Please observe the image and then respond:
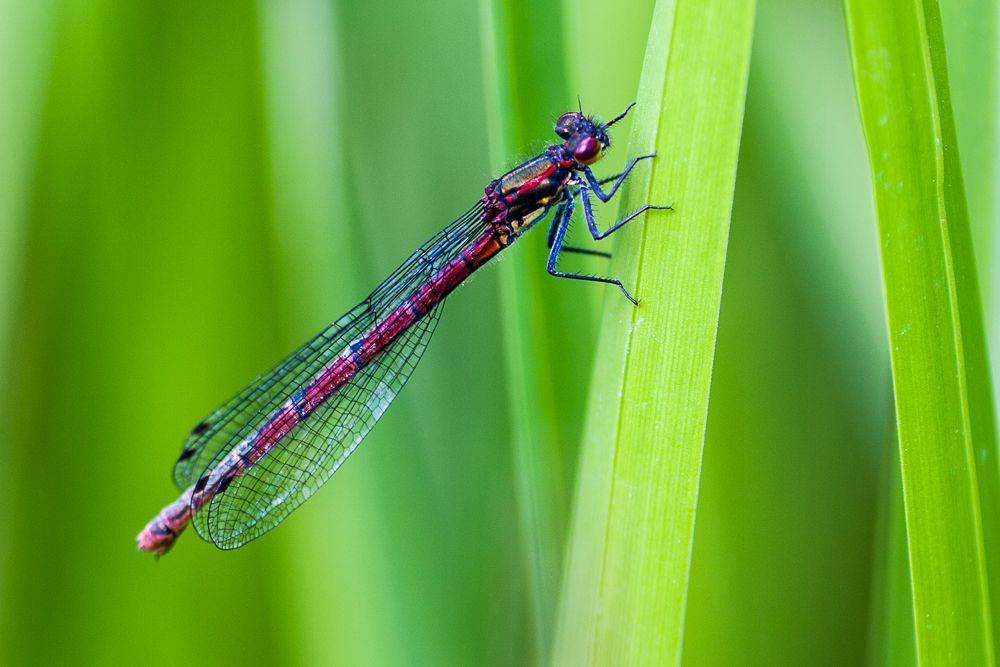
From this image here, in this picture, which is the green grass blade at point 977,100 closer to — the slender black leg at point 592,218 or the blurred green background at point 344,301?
the blurred green background at point 344,301

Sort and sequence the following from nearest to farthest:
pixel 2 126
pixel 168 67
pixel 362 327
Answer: pixel 2 126 → pixel 168 67 → pixel 362 327

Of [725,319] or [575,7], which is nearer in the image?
[575,7]

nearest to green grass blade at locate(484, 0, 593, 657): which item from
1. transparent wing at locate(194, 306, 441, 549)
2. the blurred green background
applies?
the blurred green background

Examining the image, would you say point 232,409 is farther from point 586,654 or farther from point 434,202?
point 586,654

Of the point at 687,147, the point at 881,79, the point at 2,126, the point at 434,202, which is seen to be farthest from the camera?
the point at 434,202

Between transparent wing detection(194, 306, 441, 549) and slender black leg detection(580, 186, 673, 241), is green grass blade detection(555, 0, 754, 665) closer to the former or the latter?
slender black leg detection(580, 186, 673, 241)

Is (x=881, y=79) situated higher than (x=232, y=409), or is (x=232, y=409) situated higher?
(x=881, y=79)

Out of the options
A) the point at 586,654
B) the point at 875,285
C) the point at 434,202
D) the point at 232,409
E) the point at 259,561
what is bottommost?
the point at 586,654

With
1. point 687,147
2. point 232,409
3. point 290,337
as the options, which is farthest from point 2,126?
point 687,147
